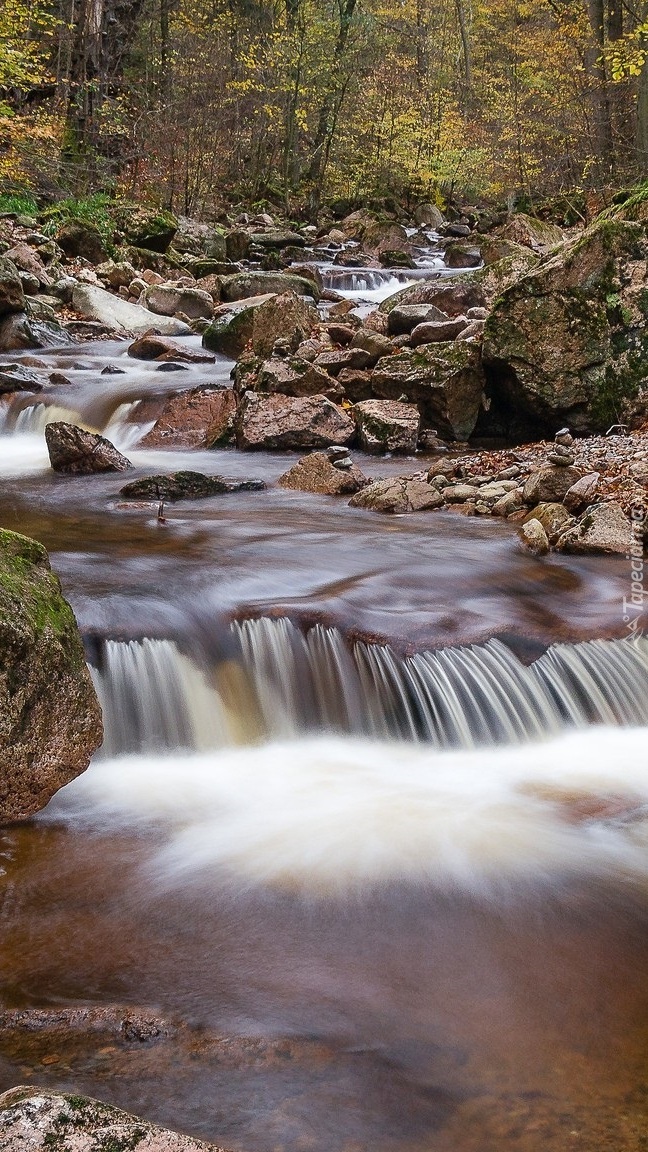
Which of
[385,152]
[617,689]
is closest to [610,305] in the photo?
[617,689]

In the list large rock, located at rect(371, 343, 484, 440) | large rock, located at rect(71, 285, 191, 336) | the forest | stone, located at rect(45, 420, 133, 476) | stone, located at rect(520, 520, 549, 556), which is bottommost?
stone, located at rect(520, 520, 549, 556)

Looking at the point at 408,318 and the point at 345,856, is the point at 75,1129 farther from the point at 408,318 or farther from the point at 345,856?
the point at 408,318

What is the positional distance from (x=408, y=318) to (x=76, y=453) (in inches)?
219

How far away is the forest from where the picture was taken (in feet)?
65.3

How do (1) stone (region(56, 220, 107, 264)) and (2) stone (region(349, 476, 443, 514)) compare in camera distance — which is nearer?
(2) stone (region(349, 476, 443, 514))

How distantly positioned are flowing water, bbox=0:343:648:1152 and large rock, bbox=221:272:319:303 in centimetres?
1133

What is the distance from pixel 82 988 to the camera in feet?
9.35

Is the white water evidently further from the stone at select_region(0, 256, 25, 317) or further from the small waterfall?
the stone at select_region(0, 256, 25, 317)

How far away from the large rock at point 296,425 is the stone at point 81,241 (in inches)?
437

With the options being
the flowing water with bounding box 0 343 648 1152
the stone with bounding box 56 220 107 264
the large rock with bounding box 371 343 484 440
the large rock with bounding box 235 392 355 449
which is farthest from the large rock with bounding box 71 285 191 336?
the flowing water with bounding box 0 343 648 1152

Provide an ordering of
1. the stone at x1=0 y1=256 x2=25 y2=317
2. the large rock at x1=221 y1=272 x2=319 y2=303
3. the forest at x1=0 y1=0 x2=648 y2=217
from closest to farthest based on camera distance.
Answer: the stone at x1=0 y1=256 x2=25 y2=317, the large rock at x1=221 y1=272 x2=319 y2=303, the forest at x1=0 y1=0 x2=648 y2=217

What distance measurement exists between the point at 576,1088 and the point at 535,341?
8.27 metres

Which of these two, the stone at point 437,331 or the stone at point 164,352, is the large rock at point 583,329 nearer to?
the stone at point 437,331

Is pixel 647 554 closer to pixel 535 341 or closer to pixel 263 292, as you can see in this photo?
pixel 535 341
